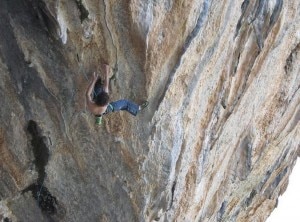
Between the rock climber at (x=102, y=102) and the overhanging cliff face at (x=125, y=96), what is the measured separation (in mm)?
137

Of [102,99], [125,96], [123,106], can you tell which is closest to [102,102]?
[102,99]

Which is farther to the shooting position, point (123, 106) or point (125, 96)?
point (125, 96)

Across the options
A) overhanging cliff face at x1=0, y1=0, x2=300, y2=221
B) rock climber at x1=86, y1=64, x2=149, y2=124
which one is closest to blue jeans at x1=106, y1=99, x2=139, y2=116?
rock climber at x1=86, y1=64, x2=149, y2=124

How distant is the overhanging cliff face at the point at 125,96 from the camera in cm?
727

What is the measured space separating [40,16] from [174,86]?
80.5 inches

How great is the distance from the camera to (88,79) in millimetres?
7594

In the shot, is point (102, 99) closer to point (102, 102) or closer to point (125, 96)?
point (102, 102)

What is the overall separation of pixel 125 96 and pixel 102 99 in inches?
22.0

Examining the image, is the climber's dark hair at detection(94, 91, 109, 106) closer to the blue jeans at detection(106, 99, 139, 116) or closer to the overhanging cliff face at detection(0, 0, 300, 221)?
the blue jeans at detection(106, 99, 139, 116)

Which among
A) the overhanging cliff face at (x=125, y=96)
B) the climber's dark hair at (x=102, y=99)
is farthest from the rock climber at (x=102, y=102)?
the overhanging cliff face at (x=125, y=96)

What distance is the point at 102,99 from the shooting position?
729cm

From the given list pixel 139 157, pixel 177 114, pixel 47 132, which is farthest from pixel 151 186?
pixel 47 132

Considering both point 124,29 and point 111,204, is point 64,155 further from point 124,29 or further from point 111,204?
point 124,29

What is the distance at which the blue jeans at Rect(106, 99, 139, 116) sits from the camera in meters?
7.56
